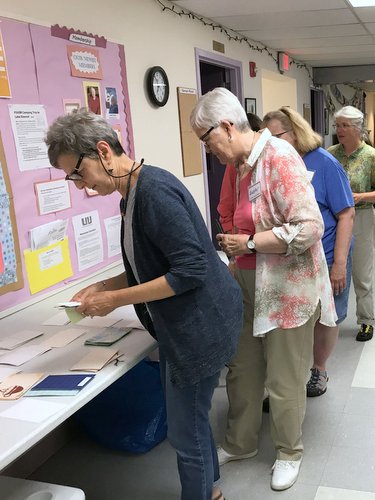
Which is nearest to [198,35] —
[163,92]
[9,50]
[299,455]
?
[163,92]

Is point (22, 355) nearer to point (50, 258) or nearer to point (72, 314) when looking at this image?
point (72, 314)

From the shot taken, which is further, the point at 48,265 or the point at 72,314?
the point at 48,265

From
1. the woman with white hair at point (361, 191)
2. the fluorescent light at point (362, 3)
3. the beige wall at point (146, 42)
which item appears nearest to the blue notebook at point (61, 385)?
the beige wall at point (146, 42)

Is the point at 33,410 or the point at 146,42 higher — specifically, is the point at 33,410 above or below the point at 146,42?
below

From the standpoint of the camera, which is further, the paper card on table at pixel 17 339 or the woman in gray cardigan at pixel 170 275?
the paper card on table at pixel 17 339

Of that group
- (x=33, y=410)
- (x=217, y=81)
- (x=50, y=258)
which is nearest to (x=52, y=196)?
(x=50, y=258)

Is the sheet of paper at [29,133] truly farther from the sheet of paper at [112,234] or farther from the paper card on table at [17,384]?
the paper card on table at [17,384]

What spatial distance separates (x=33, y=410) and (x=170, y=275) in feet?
1.65

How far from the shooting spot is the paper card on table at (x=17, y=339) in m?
1.81

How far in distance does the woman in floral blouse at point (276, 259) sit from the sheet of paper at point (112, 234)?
900mm

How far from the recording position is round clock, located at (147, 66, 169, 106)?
3.06 metres

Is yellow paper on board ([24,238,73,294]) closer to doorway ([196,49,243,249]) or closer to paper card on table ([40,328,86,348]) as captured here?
paper card on table ([40,328,86,348])

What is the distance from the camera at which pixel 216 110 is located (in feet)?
5.80

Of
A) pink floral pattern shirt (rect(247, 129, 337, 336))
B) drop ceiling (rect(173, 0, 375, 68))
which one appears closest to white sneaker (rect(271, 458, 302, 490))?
pink floral pattern shirt (rect(247, 129, 337, 336))
